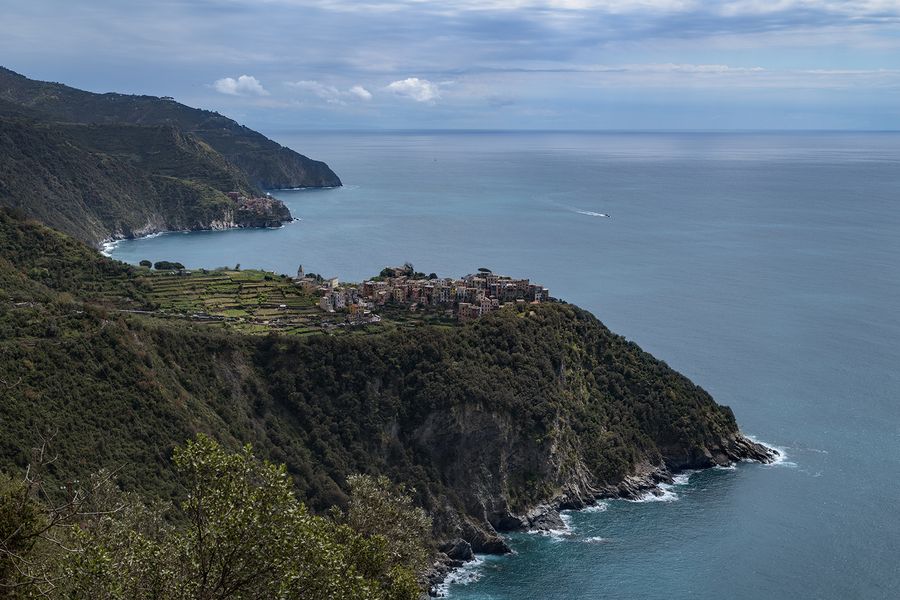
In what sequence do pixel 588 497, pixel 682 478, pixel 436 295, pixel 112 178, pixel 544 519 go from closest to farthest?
1. pixel 544 519
2. pixel 588 497
3. pixel 682 478
4. pixel 436 295
5. pixel 112 178

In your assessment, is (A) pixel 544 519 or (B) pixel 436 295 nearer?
(A) pixel 544 519

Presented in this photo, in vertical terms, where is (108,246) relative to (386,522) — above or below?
below

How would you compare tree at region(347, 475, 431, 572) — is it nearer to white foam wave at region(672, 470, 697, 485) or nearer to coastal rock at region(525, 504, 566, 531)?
coastal rock at region(525, 504, 566, 531)

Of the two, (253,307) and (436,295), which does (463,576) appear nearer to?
(436,295)

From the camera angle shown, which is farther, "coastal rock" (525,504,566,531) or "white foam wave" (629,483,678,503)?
"white foam wave" (629,483,678,503)

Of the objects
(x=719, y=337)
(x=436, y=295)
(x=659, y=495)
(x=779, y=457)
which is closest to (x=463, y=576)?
(x=659, y=495)

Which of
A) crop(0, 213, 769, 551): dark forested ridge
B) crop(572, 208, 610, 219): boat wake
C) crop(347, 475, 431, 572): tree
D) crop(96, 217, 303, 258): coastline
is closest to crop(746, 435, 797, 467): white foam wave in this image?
crop(0, 213, 769, 551): dark forested ridge

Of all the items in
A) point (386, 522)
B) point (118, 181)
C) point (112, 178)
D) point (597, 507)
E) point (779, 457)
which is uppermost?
point (112, 178)

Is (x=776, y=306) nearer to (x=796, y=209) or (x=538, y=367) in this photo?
(x=538, y=367)
